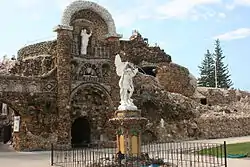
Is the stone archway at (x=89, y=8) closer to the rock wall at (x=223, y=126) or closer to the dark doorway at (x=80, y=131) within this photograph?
the dark doorway at (x=80, y=131)

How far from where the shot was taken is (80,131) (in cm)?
2881

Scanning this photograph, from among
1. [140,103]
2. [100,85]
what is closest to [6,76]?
[100,85]

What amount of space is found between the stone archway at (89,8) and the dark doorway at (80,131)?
6.92 metres

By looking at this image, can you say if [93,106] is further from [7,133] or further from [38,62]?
[7,133]

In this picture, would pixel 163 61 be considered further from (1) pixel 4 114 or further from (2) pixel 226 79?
(2) pixel 226 79

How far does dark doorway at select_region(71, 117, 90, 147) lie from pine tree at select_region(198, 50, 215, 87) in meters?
40.0

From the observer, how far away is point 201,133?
107 feet

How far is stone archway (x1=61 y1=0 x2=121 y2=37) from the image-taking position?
26972 mm

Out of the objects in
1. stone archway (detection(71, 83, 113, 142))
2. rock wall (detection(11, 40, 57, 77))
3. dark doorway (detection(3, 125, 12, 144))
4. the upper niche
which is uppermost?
the upper niche

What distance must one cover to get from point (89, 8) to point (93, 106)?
24.1ft

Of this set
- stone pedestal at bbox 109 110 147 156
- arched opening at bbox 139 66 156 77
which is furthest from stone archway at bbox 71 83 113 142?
arched opening at bbox 139 66 156 77

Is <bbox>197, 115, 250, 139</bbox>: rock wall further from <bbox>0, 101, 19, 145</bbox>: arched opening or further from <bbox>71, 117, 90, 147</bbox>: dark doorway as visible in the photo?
<bbox>0, 101, 19, 145</bbox>: arched opening

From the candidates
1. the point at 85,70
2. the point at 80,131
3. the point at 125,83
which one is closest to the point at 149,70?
the point at 80,131

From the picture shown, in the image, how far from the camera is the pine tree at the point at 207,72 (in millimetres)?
65312
